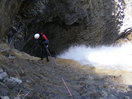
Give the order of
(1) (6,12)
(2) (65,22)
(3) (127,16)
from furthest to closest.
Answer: (3) (127,16) < (2) (65,22) < (1) (6,12)

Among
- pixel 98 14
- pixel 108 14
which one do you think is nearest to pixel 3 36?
pixel 98 14

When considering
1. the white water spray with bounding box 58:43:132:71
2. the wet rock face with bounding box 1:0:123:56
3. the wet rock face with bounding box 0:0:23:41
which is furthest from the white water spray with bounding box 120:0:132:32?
the wet rock face with bounding box 0:0:23:41

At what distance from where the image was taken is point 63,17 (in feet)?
40.3

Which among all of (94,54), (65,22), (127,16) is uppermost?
(127,16)

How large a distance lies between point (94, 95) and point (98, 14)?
957 centimetres

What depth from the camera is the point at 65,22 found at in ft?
41.3

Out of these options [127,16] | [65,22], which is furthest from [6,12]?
[127,16]

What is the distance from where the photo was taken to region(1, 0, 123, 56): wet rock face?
10734 mm

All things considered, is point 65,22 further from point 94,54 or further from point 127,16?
point 127,16

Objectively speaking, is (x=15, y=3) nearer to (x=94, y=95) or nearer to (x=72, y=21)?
(x=72, y=21)

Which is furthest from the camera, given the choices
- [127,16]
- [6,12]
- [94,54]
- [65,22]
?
[127,16]

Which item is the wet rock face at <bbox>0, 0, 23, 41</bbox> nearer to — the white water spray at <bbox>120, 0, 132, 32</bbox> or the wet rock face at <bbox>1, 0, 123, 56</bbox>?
the wet rock face at <bbox>1, 0, 123, 56</bbox>

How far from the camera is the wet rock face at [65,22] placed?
10.7m

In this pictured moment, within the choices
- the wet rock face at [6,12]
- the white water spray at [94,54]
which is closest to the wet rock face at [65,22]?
the white water spray at [94,54]
